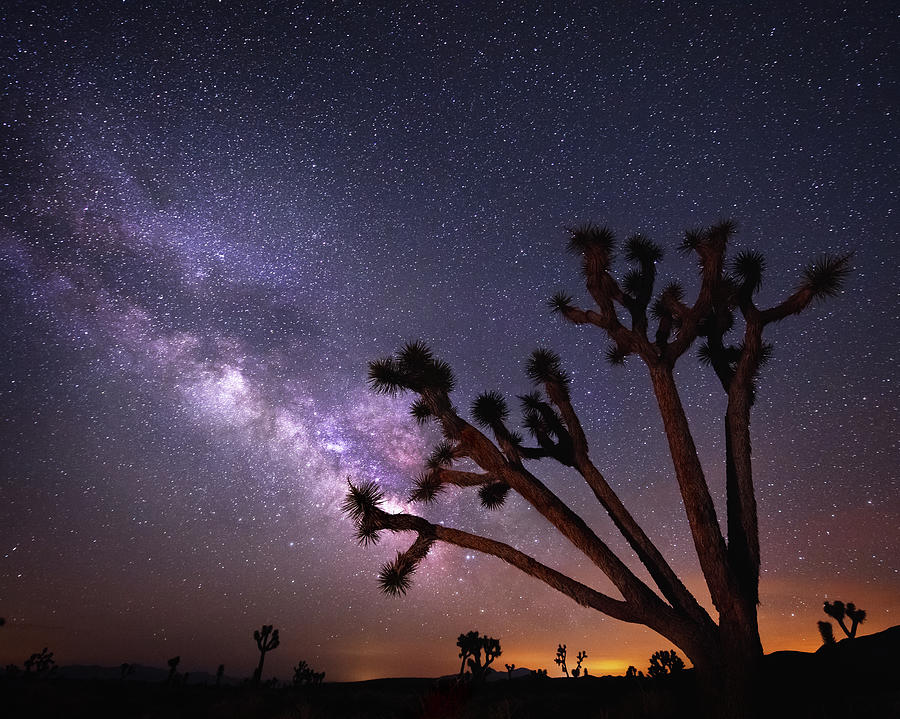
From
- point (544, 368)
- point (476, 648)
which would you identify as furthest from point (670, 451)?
point (476, 648)

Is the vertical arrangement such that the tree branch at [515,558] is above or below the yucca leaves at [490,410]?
below

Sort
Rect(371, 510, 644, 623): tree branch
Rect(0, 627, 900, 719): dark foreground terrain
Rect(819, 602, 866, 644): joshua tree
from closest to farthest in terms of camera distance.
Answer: Rect(0, 627, 900, 719): dark foreground terrain < Rect(371, 510, 644, 623): tree branch < Rect(819, 602, 866, 644): joshua tree

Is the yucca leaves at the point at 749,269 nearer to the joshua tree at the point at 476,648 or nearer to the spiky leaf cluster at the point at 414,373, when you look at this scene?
the spiky leaf cluster at the point at 414,373

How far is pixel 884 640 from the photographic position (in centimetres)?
1394

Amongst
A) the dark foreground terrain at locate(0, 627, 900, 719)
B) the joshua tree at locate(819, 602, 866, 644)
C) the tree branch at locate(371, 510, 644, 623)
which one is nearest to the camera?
the dark foreground terrain at locate(0, 627, 900, 719)

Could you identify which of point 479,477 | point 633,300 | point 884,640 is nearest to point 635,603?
point 479,477

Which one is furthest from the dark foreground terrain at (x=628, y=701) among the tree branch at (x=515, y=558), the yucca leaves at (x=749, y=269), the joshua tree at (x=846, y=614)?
the joshua tree at (x=846, y=614)

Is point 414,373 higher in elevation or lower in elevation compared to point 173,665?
higher

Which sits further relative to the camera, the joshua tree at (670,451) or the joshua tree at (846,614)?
the joshua tree at (846,614)

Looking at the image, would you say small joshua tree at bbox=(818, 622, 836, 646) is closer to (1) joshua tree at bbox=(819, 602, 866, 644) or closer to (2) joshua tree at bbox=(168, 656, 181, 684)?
(1) joshua tree at bbox=(819, 602, 866, 644)

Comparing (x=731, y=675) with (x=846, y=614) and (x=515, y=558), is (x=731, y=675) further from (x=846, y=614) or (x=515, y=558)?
(x=846, y=614)

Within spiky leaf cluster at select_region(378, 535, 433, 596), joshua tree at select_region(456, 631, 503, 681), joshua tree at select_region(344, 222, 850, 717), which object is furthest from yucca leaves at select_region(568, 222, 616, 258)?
joshua tree at select_region(456, 631, 503, 681)

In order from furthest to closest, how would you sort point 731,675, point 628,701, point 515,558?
point 628,701 < point 515,558 < point 731,675

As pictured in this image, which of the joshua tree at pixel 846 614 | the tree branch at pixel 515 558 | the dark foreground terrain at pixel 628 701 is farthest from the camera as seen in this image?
the joshua tree at pixel 846 614
